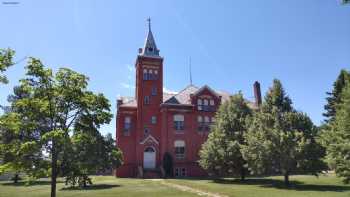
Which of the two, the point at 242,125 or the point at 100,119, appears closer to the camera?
the point at 100,119

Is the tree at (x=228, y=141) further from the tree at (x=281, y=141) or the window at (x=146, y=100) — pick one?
the window at (x=146, y=100)

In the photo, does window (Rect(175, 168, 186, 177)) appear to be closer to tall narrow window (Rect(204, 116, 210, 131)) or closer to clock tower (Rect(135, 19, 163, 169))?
clock tower (Rect(135, 19, 163, 169))

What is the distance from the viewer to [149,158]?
43969 millimetres

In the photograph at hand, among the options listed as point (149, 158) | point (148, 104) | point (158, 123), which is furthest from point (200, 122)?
point (149, 158)

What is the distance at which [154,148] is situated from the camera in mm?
44344

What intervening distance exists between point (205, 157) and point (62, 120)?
23300 mm

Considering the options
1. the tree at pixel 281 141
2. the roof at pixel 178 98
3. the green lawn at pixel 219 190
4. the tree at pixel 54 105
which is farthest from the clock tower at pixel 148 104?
the tree at pixel 54 105

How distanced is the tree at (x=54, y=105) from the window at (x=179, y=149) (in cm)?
3134

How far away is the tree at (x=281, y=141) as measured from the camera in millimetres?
25266

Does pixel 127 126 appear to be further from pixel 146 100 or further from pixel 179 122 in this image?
pixel 179 122

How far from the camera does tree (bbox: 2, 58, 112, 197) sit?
43.8ft

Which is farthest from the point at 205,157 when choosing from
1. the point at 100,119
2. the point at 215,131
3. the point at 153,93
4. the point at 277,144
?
the point at 100,119

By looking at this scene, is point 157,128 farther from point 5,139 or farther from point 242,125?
point 5,139

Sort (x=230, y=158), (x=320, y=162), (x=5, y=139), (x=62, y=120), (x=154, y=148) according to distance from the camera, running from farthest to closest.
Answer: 1. (x=154, y=148)
2. (x=5, y=139)
3. (x=230, y=158)
4. (x=320, y=162)
5. (x=62, y=120)
